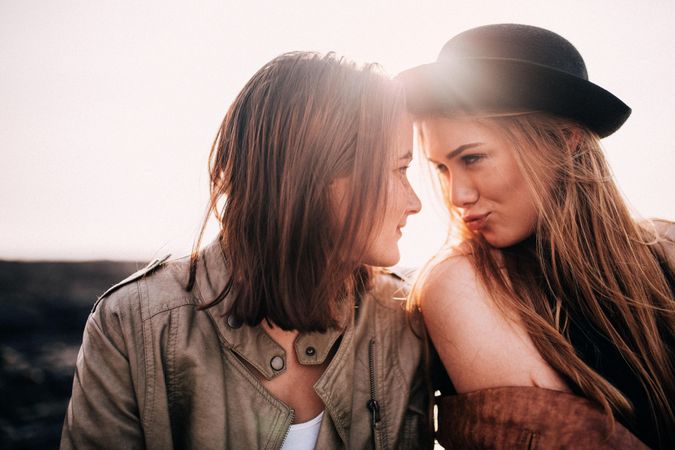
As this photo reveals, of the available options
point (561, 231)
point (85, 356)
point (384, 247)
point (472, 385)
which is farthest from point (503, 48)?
point (85, 356)

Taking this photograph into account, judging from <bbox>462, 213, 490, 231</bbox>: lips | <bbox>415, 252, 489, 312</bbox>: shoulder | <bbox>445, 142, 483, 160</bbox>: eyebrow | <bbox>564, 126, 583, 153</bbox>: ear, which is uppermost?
<bbox>564, 126, 583, 153</bbox>: ear

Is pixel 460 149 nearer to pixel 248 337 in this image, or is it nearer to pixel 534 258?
pixel 534 258

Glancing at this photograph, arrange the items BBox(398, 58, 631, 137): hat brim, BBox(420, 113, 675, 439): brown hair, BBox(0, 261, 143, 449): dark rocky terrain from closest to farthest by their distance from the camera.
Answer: BBox(420, 113, 675, 439): brown hair
BBox(398, 58, 631, 137): hat brim
BBox(0, 261, 143, 449): dark rocky terrain

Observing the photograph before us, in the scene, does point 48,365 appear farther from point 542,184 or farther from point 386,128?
point 542,184

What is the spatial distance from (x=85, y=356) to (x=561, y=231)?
198cm

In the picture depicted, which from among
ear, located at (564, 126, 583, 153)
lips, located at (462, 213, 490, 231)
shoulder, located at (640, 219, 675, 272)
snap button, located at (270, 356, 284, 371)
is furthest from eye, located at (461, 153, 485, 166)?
snap button, located at (270, 356, 284, 371)

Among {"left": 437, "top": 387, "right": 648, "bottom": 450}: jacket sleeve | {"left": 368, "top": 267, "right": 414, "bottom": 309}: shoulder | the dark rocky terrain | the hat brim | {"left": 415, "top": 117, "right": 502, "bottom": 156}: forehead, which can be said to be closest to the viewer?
{"left": 437, "top": 387, "right": 648, "bottom": 450}: jacket sleeve

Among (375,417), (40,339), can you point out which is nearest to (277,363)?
(375,417)

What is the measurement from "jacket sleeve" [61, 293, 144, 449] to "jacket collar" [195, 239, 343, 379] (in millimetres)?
310

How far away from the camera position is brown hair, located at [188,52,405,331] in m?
1.48

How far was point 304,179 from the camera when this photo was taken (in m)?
1.48

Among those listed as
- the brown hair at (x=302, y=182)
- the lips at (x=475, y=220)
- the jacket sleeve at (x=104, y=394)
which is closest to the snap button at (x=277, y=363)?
the brown hair at (x=302, y=182)

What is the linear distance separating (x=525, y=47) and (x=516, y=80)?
176 mm

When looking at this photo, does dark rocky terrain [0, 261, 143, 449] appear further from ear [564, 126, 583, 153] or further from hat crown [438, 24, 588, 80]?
ear [564, 126, 583, 153]
